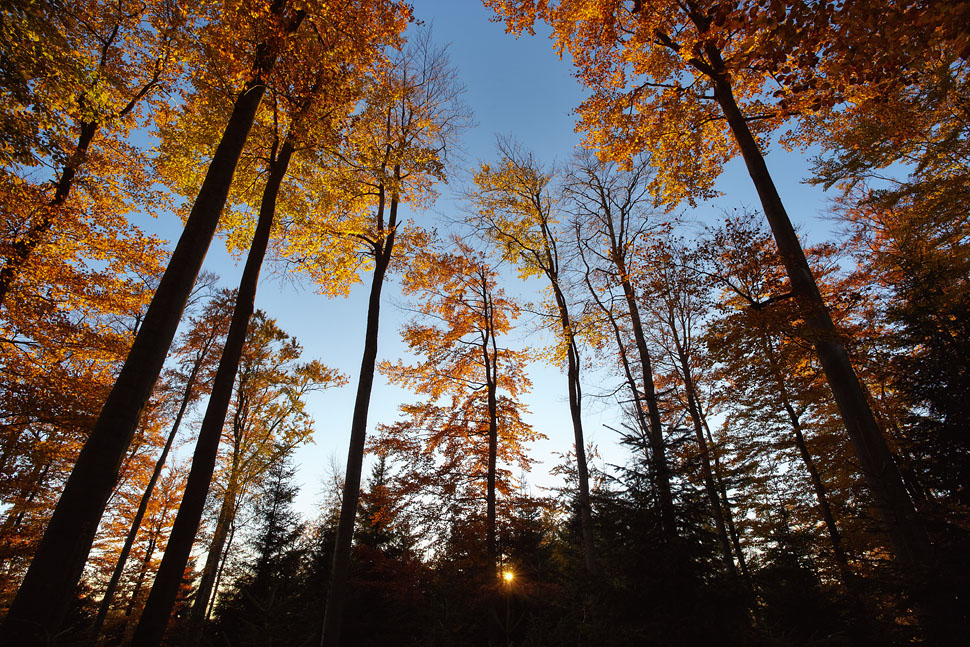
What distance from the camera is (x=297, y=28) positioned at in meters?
6.96

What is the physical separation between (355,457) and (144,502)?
8.94m

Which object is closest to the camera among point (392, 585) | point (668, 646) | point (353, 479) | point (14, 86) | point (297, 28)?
point (14, 86)

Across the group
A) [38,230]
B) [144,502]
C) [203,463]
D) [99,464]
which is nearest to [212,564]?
[144,502]

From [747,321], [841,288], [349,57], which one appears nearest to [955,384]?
[747,321]

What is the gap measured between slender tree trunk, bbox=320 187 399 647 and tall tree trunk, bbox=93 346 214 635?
7964 mm

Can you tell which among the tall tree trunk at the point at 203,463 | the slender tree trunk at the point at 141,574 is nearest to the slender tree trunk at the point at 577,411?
the tall tree trunk at the point at 203,463

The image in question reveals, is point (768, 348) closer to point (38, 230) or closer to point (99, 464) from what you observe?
point (99, 464)

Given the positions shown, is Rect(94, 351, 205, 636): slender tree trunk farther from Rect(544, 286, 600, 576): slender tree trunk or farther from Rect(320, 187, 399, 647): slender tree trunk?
Rect(544, 286, 600, 576): slender tree trunk

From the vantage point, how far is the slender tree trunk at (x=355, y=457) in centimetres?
677

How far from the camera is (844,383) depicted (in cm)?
504

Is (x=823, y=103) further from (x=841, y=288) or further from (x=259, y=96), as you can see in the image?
(x=841, y=288)

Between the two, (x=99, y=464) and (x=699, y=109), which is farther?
(x=699, y=109)

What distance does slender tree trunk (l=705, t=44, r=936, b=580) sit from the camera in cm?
423

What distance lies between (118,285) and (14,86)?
16.8 ft
